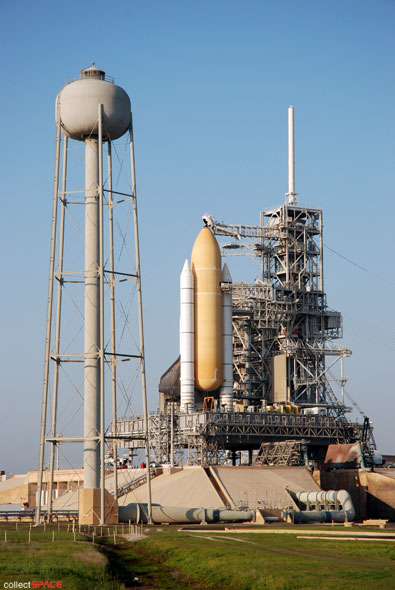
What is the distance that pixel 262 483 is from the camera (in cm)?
7681

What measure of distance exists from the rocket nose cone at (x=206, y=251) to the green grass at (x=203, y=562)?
4030 cm

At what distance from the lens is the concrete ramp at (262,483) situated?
241 ft

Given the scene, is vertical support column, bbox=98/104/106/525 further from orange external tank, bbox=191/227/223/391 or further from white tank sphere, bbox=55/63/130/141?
orange external tank, bbox=191/227/223/391

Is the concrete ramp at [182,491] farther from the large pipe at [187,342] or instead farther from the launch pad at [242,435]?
the large pipe at [187,342]

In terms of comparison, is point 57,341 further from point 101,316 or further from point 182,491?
point 182,491

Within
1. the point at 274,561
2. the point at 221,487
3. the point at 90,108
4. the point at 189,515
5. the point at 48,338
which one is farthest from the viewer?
the point at 221,487

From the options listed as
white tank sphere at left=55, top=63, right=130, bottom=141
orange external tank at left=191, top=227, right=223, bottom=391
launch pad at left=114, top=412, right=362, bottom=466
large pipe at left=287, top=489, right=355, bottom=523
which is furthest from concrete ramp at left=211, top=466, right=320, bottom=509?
white tank sphere at left=55, top=63, right=130, bottom=141

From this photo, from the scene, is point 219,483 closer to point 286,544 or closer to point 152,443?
point 152,443

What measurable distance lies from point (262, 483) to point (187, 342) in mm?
16062

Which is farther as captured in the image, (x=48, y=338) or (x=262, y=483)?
(x=262, y=483)

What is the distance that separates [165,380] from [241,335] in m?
8.76

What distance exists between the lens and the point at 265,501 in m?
73.5

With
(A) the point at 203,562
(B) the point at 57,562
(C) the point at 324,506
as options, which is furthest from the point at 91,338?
(B) the point at 57,562

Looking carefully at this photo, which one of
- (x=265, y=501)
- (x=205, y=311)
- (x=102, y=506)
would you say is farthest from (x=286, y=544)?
(x=205, y=311)
